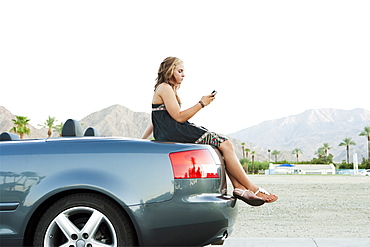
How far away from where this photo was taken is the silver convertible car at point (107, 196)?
354 cm

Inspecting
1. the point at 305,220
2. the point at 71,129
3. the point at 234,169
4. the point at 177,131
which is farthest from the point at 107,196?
the point at 305,220

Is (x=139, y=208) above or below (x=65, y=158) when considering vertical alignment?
below

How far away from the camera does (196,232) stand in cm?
362

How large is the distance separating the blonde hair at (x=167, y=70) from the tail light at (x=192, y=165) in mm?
984

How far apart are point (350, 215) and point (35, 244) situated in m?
7.72

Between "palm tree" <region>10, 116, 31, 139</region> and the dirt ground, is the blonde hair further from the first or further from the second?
"palm tree" <region>10, 116, 31, 139</region>

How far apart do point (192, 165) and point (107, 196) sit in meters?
0.64

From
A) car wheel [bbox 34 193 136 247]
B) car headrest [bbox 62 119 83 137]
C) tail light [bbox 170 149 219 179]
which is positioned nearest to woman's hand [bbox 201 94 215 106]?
tail light [bbox 170 149 219 179]

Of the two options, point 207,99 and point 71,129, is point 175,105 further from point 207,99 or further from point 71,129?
point 71,129

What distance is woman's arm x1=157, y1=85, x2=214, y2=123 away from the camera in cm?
435

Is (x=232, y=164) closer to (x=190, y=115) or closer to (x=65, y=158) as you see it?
(x=190, y=115)

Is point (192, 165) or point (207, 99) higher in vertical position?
point (207, 99)

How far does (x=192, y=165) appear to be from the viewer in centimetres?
363

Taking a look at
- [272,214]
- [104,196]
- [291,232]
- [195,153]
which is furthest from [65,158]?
[272,214]
